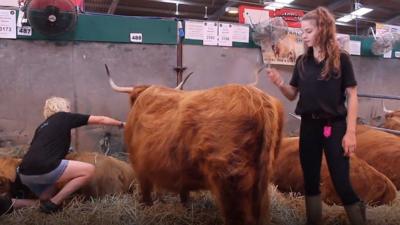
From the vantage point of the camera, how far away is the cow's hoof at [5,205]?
10.8 feet

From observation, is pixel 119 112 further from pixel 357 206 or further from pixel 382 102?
pixel 382 102

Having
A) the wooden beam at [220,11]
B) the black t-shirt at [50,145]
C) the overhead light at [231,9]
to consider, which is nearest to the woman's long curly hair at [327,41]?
the black t-shirt at [50,145]

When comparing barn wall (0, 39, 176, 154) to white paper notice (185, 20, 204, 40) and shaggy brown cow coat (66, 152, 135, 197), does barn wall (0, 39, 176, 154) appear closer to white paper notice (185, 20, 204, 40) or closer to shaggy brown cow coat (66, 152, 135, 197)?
white paper notice (185, 20, 204, 40)

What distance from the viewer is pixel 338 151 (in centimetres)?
274

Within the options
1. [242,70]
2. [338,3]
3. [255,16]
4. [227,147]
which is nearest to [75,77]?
[242,70]

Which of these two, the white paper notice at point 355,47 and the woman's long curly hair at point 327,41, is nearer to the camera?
the woman's long curly hair at point 327,41

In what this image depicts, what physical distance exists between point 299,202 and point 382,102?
379 cm

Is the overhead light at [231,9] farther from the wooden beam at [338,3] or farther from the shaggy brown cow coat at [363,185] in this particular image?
the shaggy brown cow coat at [363,185]

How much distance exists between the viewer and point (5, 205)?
3324 millimetres

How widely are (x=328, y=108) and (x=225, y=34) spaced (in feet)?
9.80

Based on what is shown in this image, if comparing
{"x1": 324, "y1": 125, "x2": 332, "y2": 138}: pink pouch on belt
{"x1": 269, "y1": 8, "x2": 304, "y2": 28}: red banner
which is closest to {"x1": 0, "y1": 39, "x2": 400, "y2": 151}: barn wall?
{"x1": 269, "y1": 8, "x2": 304, "y2": 28}: red banner

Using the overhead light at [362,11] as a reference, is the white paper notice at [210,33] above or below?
below

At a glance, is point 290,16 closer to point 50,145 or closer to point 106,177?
point 106,177

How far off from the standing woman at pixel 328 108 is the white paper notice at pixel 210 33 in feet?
8.50
